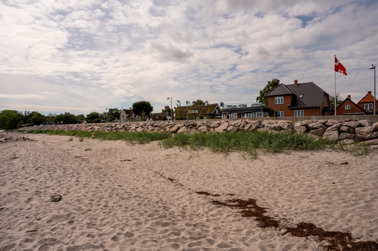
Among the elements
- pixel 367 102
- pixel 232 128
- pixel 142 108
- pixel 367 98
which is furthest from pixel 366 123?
pixel 142 108

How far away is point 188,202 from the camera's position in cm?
546

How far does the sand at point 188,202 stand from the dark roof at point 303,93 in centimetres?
2874

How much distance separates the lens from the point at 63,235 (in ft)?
11.3

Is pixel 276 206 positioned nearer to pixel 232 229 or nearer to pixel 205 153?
pixel 232 229

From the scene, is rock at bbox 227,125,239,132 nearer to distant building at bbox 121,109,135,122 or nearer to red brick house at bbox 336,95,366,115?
red brick house at bbox 336,95,366,115

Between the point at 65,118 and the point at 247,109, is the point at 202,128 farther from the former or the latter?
the point at 65,118

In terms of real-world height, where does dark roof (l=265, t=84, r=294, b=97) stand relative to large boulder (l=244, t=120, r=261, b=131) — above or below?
above

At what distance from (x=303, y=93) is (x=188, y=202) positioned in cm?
3618

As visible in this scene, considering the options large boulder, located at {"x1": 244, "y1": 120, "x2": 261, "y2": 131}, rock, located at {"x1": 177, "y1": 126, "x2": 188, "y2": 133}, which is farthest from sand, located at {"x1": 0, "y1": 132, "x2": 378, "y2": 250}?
rock, located at {"x1": 177, "y1": 126, "x2": 188, "y2": 133}

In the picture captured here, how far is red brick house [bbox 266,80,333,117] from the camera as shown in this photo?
107 feet

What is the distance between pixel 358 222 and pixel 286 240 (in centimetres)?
158

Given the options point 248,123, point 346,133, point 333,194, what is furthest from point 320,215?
point 248,123

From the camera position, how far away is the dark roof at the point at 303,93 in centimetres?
3281

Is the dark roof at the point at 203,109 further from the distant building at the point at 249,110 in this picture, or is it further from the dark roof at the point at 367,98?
the dark roof at the point at 367,98
